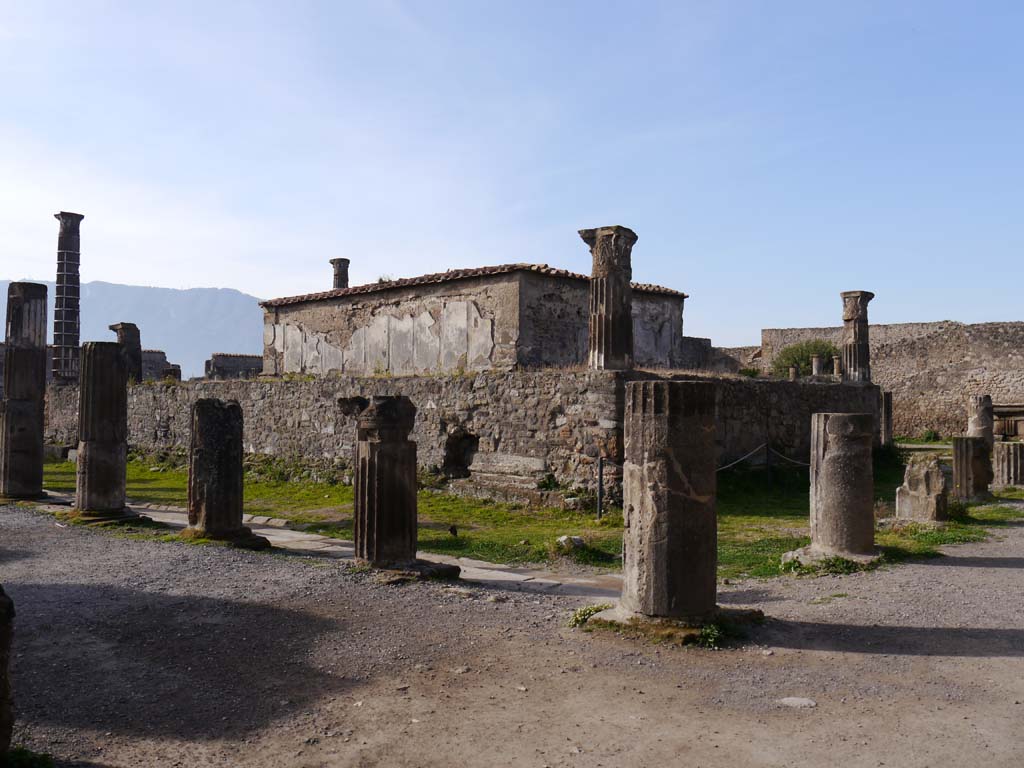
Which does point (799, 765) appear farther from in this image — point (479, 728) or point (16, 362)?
point (16, 362)

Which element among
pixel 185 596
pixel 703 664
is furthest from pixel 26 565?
pixel 703 664

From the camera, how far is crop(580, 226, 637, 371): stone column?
12.7 m

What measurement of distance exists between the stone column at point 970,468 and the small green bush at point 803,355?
21.9 metres

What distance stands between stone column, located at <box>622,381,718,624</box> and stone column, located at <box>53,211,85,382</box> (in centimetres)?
2891

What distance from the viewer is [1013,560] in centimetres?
828

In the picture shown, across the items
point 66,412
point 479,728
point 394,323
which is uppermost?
point 394,323

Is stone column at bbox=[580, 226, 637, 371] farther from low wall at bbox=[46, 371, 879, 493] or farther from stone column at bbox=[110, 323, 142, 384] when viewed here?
stone column at bbox=[110, 323, 142, 384]

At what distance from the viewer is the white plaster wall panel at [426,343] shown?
60.8 ft

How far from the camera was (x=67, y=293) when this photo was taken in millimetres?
30000

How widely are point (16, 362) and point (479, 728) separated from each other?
1259cm

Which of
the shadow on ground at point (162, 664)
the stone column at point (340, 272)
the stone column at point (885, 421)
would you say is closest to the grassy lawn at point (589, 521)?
the shadow on ground at point (162, 664)

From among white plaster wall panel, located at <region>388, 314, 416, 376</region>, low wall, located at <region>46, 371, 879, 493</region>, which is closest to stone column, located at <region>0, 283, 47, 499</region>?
low wall, located at <region>46, 371, 879, 493</region>

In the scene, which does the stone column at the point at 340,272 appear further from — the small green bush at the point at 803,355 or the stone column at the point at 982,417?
the small green bush at the point at 803,355

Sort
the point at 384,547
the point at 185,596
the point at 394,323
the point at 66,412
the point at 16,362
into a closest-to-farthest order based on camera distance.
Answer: the point at 185,596 → the point at 384,547 → the point at 16,362 → the point at 394,323 → the point at 66,412
